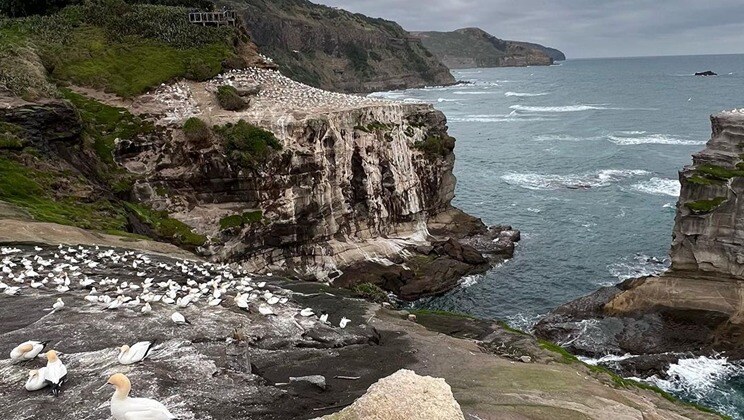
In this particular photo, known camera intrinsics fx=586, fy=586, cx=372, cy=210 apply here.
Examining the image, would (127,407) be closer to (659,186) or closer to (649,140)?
(659,186)

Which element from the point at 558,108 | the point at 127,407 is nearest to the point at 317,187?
the point at 127,407

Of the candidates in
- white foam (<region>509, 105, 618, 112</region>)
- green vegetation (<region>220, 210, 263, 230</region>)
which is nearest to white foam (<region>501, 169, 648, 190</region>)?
green vegetation (<region>220, 210, 263, 230</region>)

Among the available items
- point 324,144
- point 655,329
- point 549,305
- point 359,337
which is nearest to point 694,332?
point 655,329

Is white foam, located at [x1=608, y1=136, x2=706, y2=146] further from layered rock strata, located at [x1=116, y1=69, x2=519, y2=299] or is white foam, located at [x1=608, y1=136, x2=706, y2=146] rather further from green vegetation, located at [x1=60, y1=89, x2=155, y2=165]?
green vegetation, located at [x1=60, y1=89, x2=155, y2=165]

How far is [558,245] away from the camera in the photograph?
5797 centimetres

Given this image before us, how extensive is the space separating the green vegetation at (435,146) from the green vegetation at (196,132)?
67.8 feet

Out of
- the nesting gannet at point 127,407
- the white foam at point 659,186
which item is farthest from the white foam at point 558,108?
the nesting gannet at point 127,407

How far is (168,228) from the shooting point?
4181cm

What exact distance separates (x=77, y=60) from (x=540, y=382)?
4927 cm

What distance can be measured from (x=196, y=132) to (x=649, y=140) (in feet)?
265

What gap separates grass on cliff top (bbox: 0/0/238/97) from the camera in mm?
50062

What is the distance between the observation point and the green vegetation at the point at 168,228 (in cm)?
4128

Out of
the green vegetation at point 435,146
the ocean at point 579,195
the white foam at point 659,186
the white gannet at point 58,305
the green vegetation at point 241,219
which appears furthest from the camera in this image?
the white foam at point 659,186

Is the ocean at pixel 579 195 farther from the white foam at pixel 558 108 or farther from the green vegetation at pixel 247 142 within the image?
the green vegetation at pixel 247 142
